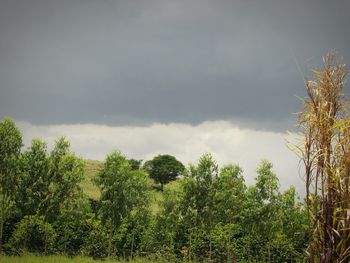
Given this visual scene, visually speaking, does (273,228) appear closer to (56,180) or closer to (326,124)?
(56,180)

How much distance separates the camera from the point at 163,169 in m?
87.8

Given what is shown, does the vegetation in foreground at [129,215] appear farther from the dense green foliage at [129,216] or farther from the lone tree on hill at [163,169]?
the lone tree on hill at [163,169]

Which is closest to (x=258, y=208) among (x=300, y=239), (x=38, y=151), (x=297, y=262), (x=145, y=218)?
(x=300, y=239)

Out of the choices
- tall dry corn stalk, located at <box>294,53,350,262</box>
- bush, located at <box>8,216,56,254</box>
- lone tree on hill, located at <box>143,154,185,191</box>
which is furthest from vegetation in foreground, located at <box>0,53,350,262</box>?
lone tree on hill, located at <box>143,154,185,191</box>

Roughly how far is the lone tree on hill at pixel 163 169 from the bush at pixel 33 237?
5900cm

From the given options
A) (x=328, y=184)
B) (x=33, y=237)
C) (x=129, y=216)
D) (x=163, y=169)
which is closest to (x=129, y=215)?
(x=129, y=216)

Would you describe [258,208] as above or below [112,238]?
above

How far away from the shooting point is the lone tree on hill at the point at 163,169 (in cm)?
8819

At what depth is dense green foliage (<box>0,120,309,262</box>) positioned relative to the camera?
92.1 feet

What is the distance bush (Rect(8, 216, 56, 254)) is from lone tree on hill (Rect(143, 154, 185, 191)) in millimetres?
59005

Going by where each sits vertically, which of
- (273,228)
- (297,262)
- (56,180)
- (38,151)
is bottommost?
(297,262)

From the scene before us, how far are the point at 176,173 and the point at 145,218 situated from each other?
178 ft

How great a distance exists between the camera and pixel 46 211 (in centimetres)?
3078

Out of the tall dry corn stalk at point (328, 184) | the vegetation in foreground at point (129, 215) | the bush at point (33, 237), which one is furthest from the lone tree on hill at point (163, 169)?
the tall dry corn stalk at point (328, 184)
